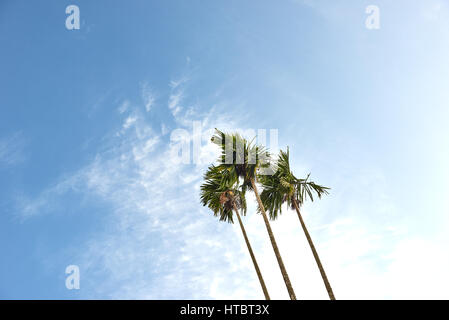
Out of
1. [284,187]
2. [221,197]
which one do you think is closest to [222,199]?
[221,197]

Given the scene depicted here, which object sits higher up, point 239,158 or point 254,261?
point 239,158

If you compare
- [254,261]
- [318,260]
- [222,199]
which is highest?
[222,199]

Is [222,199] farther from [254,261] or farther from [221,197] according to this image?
[254,261]

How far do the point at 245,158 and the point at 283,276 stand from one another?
8.10 meters

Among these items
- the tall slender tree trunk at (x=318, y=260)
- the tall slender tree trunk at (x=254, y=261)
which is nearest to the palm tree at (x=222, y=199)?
the tall slender tree trunk at (x=254, y=261)

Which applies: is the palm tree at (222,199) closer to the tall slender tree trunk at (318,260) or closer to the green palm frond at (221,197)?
the green palm frond at (221,197)

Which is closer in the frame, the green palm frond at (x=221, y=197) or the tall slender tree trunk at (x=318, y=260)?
the tall slender tree trunk at (x=318, y=260)

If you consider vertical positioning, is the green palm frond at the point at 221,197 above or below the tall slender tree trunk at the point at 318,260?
above

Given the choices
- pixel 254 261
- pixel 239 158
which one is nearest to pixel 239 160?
pixel 239 158

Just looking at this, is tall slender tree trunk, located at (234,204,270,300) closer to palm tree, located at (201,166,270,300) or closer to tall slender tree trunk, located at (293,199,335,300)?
palm tree, located at (201,166,270,300)

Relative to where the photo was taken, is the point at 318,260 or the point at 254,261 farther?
the point at 254,261
